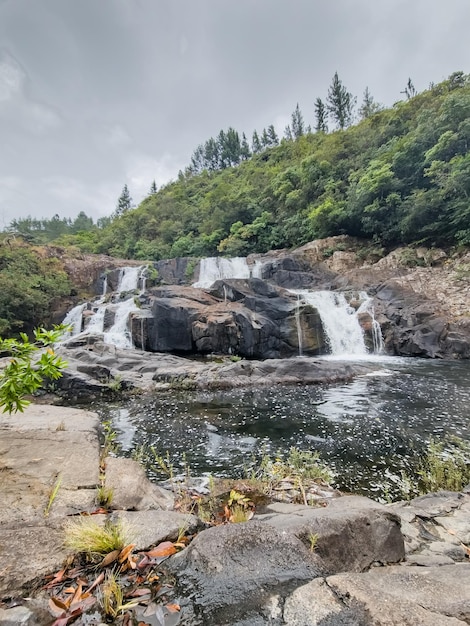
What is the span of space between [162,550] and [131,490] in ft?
4.73

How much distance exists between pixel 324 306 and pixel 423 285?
→ 7037mm

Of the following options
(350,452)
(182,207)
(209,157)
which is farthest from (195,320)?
(209,157)

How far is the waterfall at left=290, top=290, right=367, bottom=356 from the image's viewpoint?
20500 millimetres

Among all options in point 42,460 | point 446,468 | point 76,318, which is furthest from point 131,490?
point 76,318

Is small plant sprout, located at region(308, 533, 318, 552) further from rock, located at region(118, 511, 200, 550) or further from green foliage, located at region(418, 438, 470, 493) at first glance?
green foliage, located at region(418, 438, 470, 493)

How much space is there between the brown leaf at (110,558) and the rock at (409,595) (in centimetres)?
146

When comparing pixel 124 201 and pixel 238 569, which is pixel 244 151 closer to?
pixel 124 201

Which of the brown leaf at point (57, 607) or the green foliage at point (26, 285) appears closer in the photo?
the brown leaf at point (57, 607)

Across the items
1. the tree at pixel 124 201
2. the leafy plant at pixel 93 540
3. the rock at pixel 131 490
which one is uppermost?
the tree at pixel 124 201

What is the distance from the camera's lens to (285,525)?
8.42 feet

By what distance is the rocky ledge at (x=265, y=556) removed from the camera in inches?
66.9

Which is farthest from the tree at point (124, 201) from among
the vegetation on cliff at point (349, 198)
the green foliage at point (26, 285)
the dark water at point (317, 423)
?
the dark water at point (317, 423)

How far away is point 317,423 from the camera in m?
8.94

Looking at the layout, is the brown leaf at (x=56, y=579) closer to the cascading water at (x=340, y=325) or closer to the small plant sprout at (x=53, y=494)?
the small plant sprout at (x=53, y=494)
